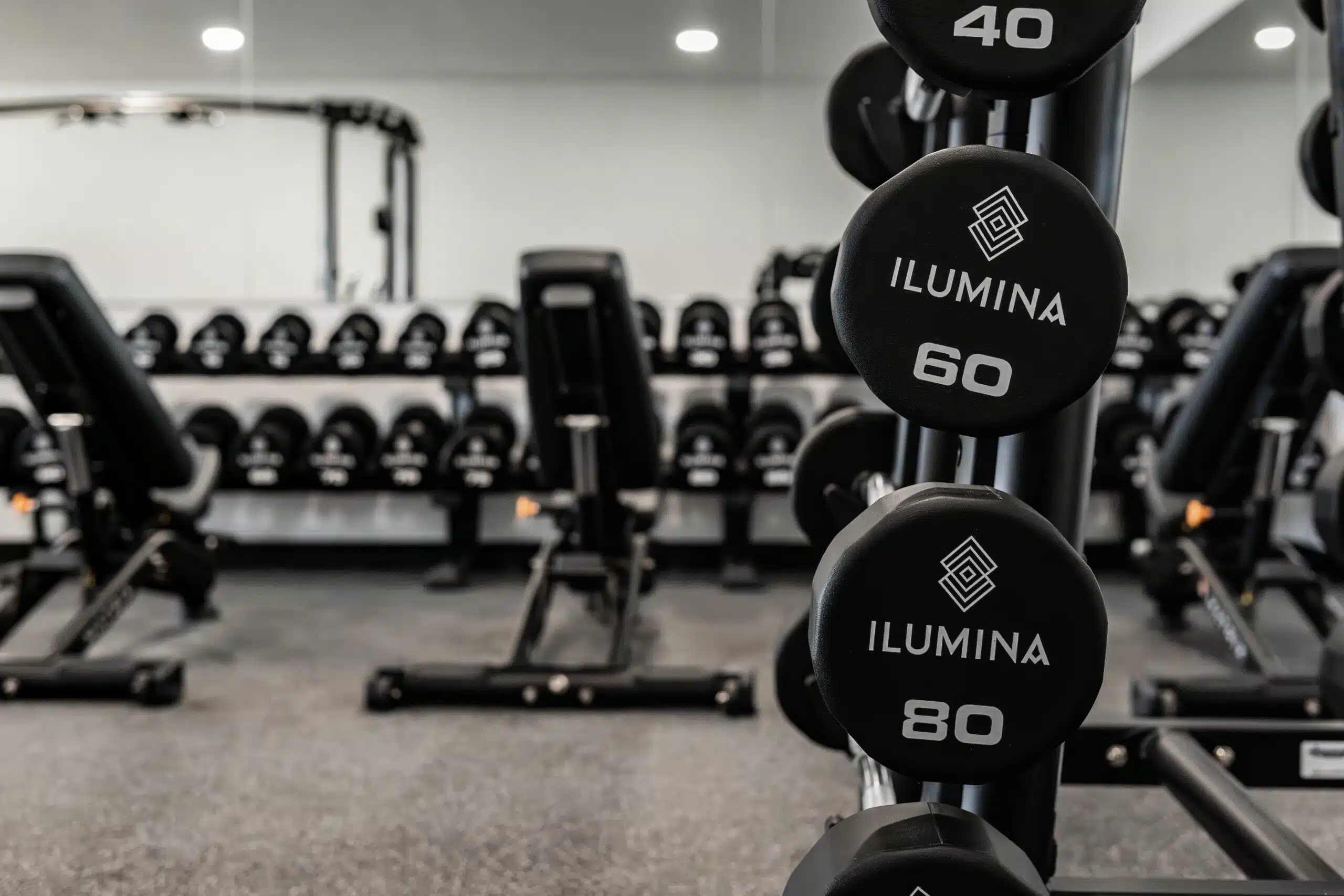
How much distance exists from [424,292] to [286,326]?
1184mm

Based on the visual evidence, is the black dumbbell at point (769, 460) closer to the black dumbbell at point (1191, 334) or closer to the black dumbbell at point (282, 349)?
the black dumbbell at point (1191, 334)

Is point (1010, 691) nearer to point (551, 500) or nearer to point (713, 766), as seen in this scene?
point (713, 766)

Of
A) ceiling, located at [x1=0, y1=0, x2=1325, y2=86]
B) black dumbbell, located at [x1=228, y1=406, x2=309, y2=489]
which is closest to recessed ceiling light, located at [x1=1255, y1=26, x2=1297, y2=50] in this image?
ceiling, located at [x1=0, y1=0, x2=1325, y2=86]

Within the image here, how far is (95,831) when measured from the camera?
5.45 ft

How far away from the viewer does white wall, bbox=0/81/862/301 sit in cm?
485

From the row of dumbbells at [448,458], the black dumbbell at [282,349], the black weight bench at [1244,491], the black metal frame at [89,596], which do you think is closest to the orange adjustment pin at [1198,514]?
the black weight bench at [1244,491]

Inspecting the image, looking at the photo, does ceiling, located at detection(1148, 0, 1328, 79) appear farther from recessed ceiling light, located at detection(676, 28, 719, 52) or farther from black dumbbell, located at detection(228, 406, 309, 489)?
black dumbbell, located at detection(228, 406, 309, 489)

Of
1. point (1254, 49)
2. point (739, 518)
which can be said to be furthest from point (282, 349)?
point (1254, 49)

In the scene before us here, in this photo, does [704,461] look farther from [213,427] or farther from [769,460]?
[213,427]

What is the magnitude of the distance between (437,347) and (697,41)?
6.53 feet

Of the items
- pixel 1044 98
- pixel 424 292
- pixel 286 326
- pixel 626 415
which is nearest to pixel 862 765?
pixel 1044 98

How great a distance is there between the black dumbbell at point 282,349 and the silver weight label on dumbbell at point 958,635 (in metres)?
3.47

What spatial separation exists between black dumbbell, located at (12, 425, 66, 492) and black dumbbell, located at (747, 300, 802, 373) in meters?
2.20

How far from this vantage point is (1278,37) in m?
4.11
